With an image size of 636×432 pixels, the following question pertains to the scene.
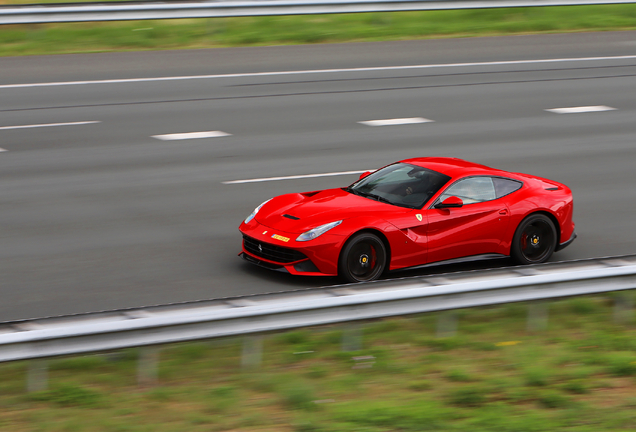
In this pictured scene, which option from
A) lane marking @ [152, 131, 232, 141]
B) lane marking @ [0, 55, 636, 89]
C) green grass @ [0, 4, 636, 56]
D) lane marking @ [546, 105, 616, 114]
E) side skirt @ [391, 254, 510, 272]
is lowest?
side skirt @ [391, 254, 510, 272]

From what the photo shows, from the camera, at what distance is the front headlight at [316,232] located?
30.6 ft

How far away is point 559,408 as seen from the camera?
6.71 metres

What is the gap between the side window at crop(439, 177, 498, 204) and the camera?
33.1 feet

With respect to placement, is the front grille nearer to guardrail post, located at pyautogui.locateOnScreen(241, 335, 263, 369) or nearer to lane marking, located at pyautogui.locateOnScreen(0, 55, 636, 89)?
guardrail post, located at pyautogui.locateOnScreen(241, 335, 263, 369)

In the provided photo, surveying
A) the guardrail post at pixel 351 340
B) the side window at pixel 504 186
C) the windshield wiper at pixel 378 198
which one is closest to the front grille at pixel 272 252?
the windshield wiper at pixel 378 198

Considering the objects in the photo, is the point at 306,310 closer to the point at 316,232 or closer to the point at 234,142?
the point at 316,232

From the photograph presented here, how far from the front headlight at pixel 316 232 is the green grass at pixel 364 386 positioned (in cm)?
143

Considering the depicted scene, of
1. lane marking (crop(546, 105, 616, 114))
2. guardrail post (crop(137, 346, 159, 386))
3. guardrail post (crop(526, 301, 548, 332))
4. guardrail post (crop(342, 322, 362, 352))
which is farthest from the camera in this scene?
lane marking (crop(546, 105, 616, 114))

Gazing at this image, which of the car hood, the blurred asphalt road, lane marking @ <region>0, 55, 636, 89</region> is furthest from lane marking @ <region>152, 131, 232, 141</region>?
the car hood

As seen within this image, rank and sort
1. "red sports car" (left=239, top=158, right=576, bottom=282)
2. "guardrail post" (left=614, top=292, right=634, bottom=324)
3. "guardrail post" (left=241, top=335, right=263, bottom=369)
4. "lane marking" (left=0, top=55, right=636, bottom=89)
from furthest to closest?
1. "lane marking" (left=0, top=55, right=636, bottom=89)
2. "red sports car" (left=239, top=158, right=576, bottom=282)
3. "guardrail post" (left=614, top=292, right=634, bottom=324)
4. "guardrail post" (left=241, top=335, right=263, bottom=369)

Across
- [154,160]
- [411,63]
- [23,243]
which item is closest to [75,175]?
[154,160]

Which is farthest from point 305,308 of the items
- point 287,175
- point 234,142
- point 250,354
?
point 234,142

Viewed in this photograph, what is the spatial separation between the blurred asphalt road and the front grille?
0.86ft

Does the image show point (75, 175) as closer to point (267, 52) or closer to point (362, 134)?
point (362, 134)
